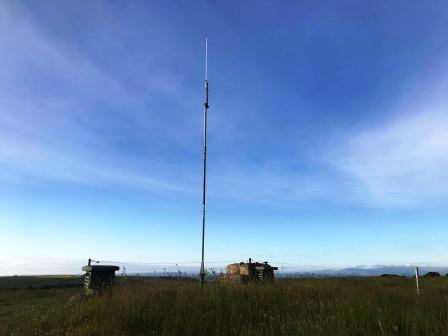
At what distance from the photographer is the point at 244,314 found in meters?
10.4

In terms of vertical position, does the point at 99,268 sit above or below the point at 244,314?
above

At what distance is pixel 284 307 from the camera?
10.7 m

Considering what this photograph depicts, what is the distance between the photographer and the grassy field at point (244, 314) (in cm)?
852

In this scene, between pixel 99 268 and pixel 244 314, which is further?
pixel 99 268

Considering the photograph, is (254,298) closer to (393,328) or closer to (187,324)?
(187,324)

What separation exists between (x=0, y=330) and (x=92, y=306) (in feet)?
7.09

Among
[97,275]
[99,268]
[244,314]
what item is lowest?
[244,314]

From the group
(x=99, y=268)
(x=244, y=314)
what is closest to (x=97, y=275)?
(x=99, y=268)

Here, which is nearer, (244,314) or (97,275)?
(244,314)

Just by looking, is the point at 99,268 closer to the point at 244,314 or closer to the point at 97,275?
the point at 97,275

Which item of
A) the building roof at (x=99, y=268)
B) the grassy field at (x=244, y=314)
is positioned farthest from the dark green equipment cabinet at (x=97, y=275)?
the grassy field at (x=244, y=314)

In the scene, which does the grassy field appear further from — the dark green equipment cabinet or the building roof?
the building roof

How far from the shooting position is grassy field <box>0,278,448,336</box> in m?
8.52

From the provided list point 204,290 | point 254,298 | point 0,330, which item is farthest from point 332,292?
point 0,330
